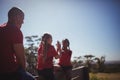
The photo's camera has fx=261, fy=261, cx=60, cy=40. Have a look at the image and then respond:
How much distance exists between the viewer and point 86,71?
9.08 metres

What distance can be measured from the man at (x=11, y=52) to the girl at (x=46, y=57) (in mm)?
1677

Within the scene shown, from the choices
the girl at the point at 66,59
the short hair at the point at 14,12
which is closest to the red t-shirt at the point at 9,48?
the short hair at the point at 14,12

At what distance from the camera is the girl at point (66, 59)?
20.7 feet

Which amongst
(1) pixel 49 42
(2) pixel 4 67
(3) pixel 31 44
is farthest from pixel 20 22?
(3) pixel 31 44

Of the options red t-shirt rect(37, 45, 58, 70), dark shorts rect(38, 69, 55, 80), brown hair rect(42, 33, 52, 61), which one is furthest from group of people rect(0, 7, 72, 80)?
dark shorts rect(38, 69, 55, 80)

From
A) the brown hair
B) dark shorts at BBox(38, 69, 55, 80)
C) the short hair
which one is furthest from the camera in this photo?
dark shorts at BBox(38, 69, 55, 80)

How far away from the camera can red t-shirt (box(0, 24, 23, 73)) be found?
299 cm

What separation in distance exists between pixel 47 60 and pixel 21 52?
1.90 meters

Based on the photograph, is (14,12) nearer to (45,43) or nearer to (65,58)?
(45,43)

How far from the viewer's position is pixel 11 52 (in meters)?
3.02

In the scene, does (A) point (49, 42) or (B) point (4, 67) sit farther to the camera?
(A) point (49, 42)

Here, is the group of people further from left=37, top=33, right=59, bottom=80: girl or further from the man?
left=37, top=33, right=59, bottom=80: girl

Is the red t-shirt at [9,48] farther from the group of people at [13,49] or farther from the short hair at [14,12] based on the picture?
the short hair at [14,12]

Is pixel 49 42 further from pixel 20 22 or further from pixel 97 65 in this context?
pixel 97 65
